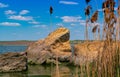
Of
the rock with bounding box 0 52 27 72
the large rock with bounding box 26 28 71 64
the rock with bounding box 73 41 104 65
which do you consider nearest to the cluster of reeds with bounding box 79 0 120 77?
the rock with bounding box 73 41 104 65

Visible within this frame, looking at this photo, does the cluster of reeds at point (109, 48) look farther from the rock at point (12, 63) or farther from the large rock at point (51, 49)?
the large rock at point (51, 49)

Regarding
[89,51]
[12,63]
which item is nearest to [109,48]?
[89,51]

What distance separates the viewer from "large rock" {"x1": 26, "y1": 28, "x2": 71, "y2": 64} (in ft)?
82.5

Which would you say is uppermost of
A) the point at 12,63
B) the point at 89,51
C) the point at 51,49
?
the point at 89,51

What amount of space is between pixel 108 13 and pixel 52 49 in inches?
774

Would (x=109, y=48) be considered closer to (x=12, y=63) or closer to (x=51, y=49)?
(x=12, y=63)

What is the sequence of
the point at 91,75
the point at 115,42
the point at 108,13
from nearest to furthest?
the point at 108,13 → the point at 115,42 → the point at 91,75

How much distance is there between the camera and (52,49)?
2600cm

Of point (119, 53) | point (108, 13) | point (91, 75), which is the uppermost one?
point (108, 13)

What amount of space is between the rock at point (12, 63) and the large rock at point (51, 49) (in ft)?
13.0

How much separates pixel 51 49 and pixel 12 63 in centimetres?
584

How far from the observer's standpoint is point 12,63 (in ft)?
66.9

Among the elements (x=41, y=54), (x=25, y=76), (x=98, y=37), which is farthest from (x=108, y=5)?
(x=41, y=54)

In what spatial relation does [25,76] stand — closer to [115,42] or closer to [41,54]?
[41,54]
